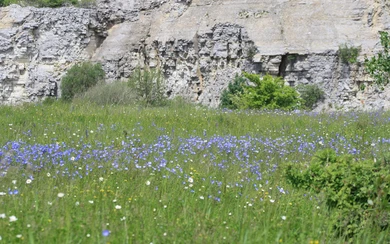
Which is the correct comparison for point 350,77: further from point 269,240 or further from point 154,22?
point 269,240

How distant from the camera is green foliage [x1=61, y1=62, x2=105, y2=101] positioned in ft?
97.4

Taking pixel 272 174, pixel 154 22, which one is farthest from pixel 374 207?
pixel 154 22

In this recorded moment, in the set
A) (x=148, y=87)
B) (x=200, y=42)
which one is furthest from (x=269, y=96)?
(x=200, y=42)

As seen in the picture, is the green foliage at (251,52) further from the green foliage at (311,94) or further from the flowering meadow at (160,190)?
the flowering meadow at (160,190)

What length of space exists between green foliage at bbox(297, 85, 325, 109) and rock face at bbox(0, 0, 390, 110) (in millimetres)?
511

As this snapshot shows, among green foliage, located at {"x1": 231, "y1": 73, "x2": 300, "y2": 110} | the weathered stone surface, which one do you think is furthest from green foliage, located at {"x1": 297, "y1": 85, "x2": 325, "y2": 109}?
the weathered stone surface

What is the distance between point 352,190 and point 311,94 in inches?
839

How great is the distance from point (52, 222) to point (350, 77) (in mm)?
23667

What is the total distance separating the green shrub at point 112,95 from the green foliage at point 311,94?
26.6 feet

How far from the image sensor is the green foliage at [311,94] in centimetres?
2473

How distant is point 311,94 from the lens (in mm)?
24969

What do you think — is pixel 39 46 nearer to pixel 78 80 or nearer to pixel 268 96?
pixel 78 80

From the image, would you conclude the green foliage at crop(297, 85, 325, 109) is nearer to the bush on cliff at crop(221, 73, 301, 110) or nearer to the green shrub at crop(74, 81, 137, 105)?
the bush on cliff at crop(221, 73, 301, 110)

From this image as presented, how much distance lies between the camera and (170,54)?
101 feet
